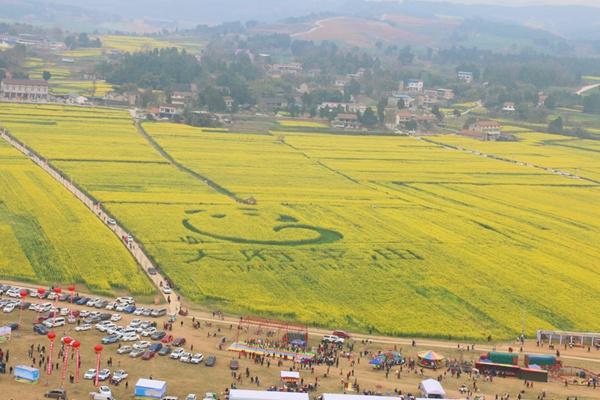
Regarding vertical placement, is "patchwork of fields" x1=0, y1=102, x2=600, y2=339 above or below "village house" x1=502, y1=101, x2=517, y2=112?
below

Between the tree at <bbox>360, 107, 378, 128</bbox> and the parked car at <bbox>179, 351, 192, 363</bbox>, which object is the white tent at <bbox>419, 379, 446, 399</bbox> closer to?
the parked car at <bbox>179, 351, 192, 363</bbox>

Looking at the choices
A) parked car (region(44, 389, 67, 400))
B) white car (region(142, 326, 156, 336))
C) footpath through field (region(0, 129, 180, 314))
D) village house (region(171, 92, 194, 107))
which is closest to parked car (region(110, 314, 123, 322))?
white car (region(142, 326, 156, 336))

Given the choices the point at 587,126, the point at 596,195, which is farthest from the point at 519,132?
the point at 596,195

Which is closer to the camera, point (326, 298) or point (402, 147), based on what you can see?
point (326, 298)

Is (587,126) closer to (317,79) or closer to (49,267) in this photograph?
(317,79)

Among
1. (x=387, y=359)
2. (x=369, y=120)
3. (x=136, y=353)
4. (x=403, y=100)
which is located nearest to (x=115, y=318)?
(x=136, y=353)
